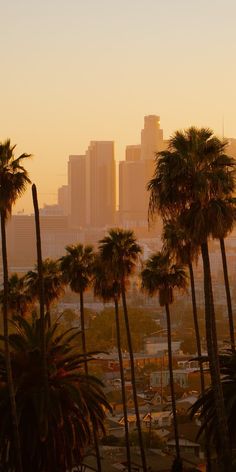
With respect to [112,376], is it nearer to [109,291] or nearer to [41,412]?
[109,291]

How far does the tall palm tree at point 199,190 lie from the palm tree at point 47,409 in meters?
5.20

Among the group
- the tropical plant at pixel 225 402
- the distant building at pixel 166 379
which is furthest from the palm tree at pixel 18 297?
the distant building at pixel 166 379

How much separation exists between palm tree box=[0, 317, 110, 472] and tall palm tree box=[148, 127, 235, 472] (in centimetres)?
520

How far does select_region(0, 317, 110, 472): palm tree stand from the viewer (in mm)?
25281

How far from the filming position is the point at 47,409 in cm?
2492

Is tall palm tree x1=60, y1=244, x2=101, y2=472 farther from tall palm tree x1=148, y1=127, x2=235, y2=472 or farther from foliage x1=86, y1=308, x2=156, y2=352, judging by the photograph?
foliage x1=86, y1=308, x2=156, y2=352

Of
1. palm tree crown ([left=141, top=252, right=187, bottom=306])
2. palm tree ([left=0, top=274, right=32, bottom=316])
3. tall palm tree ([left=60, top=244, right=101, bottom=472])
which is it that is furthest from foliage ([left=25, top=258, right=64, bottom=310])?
palm tree crown ([left=141, top=252, right=187, bottom=306])

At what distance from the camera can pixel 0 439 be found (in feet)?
83.7

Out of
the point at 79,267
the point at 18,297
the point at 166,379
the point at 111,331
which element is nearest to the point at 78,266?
the point at 79,267

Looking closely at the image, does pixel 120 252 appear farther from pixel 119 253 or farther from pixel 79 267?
pixel 79 267

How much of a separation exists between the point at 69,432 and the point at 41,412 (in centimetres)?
193

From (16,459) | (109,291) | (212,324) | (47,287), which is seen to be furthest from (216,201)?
(47,287)

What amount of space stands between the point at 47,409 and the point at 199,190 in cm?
941

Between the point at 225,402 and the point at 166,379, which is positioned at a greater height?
the point at 225,402
